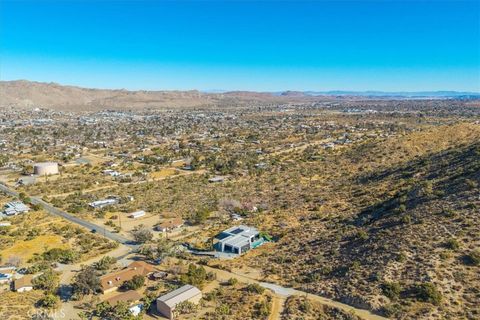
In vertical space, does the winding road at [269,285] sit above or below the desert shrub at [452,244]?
below

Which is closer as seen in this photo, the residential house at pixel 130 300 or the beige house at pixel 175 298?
the beige house at pixel 175 298

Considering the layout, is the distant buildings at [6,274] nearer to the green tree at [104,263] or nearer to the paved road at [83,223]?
the green tree at [104,263]

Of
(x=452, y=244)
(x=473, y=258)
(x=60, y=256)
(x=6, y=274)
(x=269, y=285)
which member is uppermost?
(x=452, y=244)

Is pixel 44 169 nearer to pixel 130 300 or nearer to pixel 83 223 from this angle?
pixel 83 223

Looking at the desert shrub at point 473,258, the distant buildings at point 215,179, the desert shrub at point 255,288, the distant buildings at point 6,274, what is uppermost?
the desert shrub at point 473,258

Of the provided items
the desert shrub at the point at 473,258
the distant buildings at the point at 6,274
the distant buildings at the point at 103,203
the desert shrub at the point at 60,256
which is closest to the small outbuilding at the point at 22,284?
the distant buildings at the point at 6,274

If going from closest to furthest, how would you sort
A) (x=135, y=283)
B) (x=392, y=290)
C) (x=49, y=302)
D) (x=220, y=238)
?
(x=392, y=290) → (x=49, y=302) → (x=135, y=283) → (x=220, y=238)

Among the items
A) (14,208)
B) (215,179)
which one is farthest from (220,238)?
(14,208)
